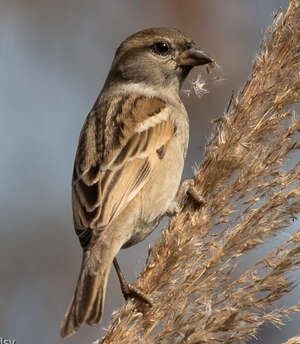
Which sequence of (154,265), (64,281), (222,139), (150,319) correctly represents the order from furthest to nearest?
1. (64,281)
2. (222,139)
3. (154,265)
4. (150,319)

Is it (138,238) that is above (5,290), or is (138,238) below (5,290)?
below

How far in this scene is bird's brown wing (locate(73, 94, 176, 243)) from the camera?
299cm

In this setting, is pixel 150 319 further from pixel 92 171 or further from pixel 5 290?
pixel 5 290

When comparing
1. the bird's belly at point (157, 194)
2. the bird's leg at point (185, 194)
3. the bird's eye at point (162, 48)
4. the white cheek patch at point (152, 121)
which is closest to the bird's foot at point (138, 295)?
the bird's leg at point (185, 194)

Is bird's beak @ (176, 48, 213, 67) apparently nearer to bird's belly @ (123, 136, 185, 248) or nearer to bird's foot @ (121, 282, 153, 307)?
bird's belly @ (123, 136, 185, 248)

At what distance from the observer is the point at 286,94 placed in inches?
102

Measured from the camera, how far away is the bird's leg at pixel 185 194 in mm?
2695

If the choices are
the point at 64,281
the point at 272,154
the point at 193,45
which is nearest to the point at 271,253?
the point at 272,154

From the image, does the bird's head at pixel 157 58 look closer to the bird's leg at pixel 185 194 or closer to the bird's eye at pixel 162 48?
the bird's eye at pixel 162 48

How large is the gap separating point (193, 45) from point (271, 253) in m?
1.96

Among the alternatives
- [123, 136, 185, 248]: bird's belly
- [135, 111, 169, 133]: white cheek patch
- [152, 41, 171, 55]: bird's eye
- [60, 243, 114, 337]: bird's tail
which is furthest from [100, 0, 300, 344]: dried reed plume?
[152, 41, 171, 55]: bird's eye

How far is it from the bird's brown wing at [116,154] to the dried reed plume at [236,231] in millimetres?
439

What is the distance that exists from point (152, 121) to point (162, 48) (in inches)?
27.8

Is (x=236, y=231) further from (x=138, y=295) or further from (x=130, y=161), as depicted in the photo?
(x=130, y=161)
